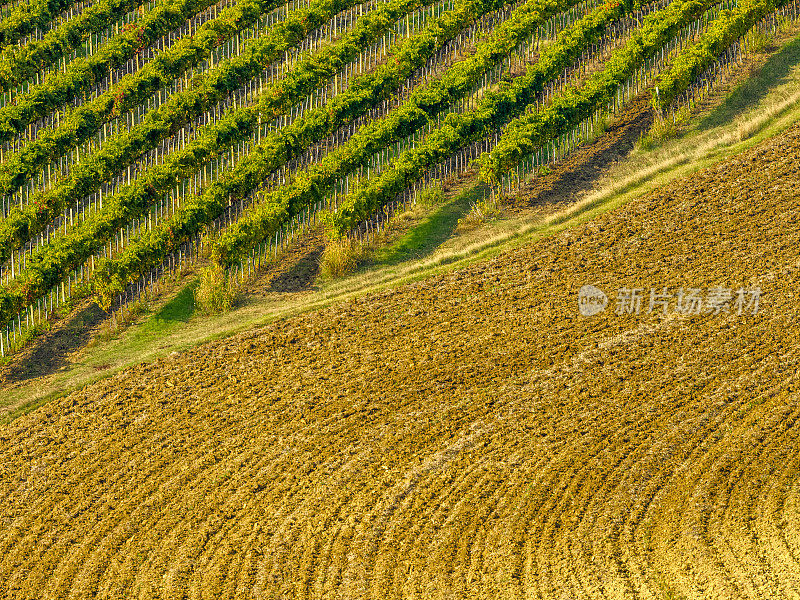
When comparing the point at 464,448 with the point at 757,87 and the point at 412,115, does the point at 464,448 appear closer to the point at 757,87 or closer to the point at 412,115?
the point at 412,115

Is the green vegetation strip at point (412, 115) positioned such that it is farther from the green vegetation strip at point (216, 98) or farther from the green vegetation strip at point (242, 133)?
the green vegetation strip at point (216, 98)

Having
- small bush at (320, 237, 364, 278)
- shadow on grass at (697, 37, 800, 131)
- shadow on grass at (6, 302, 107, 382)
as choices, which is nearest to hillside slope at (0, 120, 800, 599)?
small bush at (320, 237, 364, 278)

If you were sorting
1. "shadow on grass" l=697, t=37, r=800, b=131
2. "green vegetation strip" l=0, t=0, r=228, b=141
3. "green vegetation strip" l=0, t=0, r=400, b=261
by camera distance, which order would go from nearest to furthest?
"green vegetation strip" l=0, t=0, r=400, b=261 → "shadow on grass" l=697, t=37, r=800, b=131 → "green vegetation strip" l=0, t=0, r=228, b=141

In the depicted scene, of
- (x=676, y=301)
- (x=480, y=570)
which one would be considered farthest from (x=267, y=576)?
(x=676, y=301)

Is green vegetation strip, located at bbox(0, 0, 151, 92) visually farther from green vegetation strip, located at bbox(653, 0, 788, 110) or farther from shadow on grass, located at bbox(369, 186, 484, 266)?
green vegetation strip, located at bbox(653, 0, 788, 110)

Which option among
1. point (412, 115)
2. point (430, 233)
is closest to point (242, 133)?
point (412, 115)

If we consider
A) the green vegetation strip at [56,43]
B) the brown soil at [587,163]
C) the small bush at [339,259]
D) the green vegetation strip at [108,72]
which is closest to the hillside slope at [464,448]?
the small bush at [339,259]
